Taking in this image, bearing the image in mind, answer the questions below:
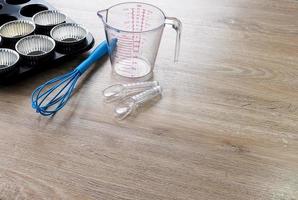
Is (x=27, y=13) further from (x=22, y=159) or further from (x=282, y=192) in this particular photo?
(x=282, y=192)

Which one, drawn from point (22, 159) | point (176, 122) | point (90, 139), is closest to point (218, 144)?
point (176, 122)

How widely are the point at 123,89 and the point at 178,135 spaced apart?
159 mm

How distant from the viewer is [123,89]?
0.78 metres

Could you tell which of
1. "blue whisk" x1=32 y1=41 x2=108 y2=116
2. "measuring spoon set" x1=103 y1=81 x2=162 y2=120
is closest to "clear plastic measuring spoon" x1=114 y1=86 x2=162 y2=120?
"measuring spoon set" x1=103 y1=81 x2=162 y2=120

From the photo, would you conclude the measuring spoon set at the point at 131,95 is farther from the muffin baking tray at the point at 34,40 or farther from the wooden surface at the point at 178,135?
the muffin baking tray at the point at 34,40

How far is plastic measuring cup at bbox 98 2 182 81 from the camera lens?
78cm

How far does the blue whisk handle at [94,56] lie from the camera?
0.81 meters

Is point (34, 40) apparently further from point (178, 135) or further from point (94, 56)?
point (178, 135)

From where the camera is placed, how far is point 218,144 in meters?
0.69

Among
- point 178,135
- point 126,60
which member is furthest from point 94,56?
point 178,135

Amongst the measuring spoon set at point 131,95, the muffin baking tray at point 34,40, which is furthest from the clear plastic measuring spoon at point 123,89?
the muffin baking tray at point 34,40

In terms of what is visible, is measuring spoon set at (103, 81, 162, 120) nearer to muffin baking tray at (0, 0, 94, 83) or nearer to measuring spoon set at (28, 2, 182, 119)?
measuring spoon set at (28, 2, 182, 119)

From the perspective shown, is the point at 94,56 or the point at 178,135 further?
the point at 94,56

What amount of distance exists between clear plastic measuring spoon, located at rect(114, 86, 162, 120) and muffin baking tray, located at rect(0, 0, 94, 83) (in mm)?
179
